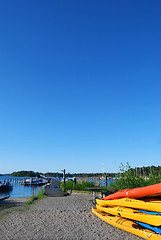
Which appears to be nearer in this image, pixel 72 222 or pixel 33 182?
pixel 72 222

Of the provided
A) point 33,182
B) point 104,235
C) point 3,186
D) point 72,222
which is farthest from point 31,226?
point 33,182

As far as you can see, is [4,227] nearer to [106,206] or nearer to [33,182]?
[106,206]

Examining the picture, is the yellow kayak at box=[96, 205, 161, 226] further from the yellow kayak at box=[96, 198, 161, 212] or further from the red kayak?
the red kayak

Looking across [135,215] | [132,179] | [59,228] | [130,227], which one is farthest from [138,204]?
[132,179]

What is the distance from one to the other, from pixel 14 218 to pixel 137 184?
23.7 feet

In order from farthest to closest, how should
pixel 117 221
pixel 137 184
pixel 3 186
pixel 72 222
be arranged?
1. pixel 3 186
2. pixel 137 184
3. pixel 72 222
4. pixel 117 221

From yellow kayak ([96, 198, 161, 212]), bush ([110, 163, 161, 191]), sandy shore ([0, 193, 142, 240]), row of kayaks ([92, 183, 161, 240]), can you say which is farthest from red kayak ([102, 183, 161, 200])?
bush ([110, 163, 161, 191])

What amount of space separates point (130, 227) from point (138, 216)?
1.45 ft

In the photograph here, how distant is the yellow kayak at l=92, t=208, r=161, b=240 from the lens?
4.88 m

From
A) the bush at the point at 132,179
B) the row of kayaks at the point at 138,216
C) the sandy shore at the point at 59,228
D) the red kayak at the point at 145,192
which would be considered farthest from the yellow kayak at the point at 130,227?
the bush at the point at 132,179

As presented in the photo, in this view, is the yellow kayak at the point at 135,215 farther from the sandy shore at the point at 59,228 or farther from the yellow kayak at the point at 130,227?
the sandy shore at the point at 59,228

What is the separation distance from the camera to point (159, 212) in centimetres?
525

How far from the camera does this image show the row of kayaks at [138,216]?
5066mm

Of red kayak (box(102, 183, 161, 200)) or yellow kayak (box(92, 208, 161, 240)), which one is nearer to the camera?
yellow kayak (box(92, 208, 161, 240))
